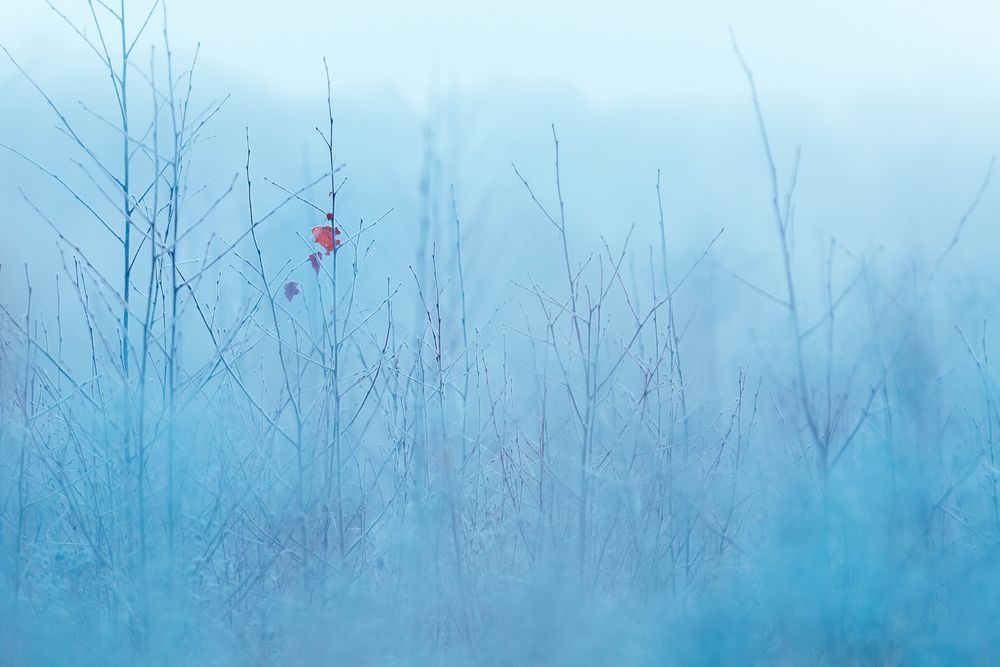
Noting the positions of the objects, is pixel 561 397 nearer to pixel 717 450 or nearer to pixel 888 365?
pixel 717 450

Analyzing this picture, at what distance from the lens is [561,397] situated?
2.09 m

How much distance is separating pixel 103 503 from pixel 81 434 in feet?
0.54

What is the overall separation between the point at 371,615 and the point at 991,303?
181 centimetres

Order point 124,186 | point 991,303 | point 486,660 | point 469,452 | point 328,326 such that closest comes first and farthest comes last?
point 124,186
point 486,660
point 328,326
point 469,452
point 991,303

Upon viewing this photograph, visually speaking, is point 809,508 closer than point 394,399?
Yes

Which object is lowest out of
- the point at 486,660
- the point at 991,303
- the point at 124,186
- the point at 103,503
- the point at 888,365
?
the point at 486,660

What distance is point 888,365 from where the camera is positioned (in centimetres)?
182

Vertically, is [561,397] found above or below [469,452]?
above

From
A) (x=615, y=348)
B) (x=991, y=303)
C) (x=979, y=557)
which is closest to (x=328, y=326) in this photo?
(x=615, y=348)

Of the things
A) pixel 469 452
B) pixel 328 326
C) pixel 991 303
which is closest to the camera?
pixel 328 326

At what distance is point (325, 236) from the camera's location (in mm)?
1855

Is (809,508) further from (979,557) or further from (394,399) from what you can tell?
(394,399)

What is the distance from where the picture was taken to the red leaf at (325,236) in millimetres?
1849

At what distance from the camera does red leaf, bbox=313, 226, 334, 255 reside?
6.07 feet
